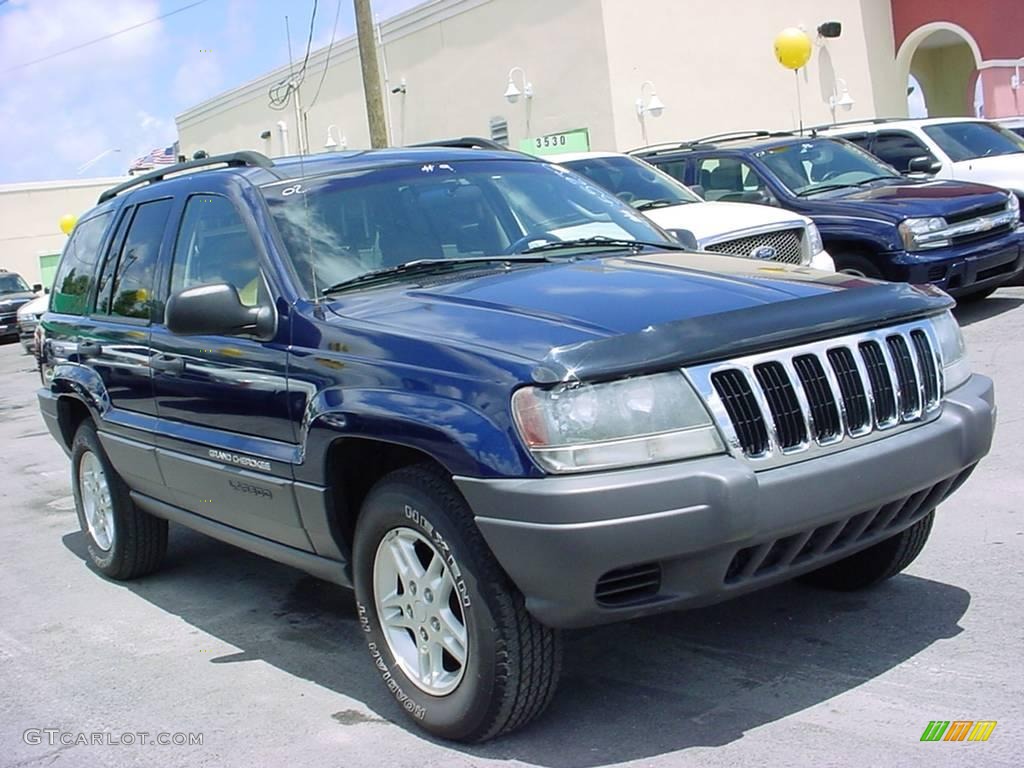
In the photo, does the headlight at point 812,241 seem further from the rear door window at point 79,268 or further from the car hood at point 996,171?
the rear door window at point 79,268

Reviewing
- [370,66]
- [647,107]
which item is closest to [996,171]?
[370,66]

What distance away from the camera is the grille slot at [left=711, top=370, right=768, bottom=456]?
11.5 ft

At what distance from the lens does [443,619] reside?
3852mm

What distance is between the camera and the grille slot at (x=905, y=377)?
3.92 meters

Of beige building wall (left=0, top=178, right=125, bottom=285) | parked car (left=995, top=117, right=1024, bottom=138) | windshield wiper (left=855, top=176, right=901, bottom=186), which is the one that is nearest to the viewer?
windshield wiper (left=855, top=176, right=901, bottom=186)

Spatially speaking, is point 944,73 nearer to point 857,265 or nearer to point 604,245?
point 857,265

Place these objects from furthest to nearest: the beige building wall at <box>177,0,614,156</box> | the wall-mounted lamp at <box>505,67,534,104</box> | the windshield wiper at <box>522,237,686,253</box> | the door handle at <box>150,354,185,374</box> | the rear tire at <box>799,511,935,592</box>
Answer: the wall-mounted lamp at <box>505,67,534,104</box> < the beige building wall at <box>177,0,614,156</box> < the door handle at <box>150,354,185,374</box> < the windshield wiper at <box>522,237,686,253</box> < the rear tire at <box>799,511,935,592</box>

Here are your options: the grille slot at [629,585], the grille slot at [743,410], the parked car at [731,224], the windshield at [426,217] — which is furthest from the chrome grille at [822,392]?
the parked car at [731,224]

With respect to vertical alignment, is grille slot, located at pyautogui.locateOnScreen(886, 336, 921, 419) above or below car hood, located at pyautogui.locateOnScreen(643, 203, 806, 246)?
below

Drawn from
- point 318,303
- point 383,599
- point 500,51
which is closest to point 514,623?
point 383,599

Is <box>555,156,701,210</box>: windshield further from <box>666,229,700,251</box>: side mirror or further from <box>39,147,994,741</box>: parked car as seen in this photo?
<box>39,147,994,741</box>: parked car

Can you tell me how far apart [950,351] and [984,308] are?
8127mm

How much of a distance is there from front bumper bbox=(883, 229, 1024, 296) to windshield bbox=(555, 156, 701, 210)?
5.93 ft

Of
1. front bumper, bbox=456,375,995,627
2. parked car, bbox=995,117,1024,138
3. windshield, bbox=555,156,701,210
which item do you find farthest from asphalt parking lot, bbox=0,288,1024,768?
parked car, bbox=995,117,1024,138
